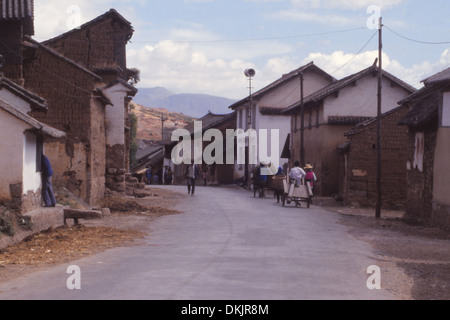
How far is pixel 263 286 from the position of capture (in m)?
8.69

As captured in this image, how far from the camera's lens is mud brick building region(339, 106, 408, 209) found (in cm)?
3123

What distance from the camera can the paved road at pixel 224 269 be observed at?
8.27 meters

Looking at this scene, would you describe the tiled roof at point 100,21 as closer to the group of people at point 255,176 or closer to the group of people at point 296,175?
the group of people at point 255,176

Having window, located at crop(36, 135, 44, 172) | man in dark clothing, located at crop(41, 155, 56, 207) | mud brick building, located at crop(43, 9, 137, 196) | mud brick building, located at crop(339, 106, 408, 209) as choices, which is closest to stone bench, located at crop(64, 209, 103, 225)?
man in dark clothing, located at crop(41, 155, 56, 207)

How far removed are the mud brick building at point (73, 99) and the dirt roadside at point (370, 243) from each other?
2276mm

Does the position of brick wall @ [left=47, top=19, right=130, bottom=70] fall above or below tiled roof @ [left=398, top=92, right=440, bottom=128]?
above

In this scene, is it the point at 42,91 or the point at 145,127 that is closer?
the point at 42,91

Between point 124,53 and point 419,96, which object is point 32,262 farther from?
point 124,53

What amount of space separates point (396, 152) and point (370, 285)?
23124mm

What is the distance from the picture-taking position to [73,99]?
2422cm

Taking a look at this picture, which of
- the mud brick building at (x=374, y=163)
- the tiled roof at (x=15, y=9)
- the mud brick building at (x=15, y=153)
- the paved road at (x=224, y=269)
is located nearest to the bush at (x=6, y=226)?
the mud brick building at (x=15, y=153)

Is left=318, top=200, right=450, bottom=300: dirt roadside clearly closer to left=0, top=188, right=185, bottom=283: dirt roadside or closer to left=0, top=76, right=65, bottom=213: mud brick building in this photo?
left=0, top=188, right=185, bottom=283: dirt roadside

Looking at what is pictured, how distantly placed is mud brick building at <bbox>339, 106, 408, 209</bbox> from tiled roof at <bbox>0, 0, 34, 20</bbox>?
55.9ft
